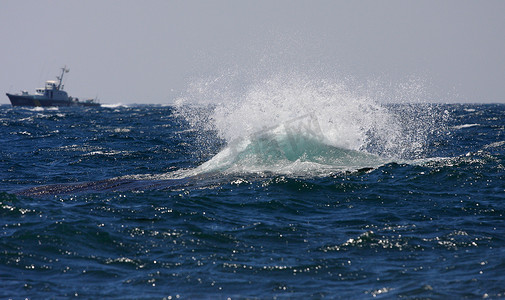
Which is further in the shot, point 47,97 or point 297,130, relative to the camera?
point 47,97

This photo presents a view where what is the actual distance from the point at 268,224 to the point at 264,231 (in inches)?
18.9

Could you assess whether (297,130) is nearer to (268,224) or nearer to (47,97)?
(268,224)

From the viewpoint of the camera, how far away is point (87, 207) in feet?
37.3

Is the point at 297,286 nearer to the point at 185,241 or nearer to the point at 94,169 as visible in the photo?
the point at 185,241

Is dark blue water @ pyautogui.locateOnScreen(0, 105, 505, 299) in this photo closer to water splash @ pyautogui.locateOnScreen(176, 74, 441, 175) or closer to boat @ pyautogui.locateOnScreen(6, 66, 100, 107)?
water splash @ pyautogui.locateOnScreen(176, 74, 441, 175)

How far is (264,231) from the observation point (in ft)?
31.6

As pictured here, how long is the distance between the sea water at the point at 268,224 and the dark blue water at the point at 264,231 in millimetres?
34

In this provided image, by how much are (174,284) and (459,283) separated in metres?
3.78

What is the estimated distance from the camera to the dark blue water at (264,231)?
23.6 feet

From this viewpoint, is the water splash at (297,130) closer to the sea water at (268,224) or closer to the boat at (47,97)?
the sea water at (268,224)

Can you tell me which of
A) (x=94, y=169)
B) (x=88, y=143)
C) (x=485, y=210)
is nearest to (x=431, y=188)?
(x=485, y=210)

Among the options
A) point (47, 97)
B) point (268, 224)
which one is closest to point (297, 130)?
point (268, 224)

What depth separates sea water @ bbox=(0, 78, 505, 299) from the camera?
285 inches

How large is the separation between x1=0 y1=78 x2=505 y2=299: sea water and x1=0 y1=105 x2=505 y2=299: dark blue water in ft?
0.11
